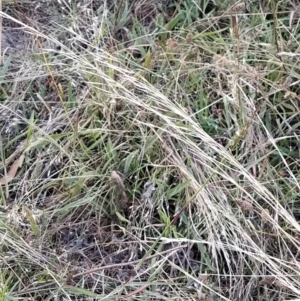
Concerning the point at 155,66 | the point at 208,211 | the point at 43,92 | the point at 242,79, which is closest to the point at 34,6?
the point at 43,92

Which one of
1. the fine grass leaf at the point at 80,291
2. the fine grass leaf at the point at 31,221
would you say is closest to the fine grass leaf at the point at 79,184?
the fine grass leaf at the point at 31,221

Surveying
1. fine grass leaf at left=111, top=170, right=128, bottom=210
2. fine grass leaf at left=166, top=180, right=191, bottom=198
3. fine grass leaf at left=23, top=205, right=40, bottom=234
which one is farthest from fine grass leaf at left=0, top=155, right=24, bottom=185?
fine grass leaf at left=166, top=180, right=191, bottom=198

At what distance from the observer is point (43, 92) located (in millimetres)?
1715

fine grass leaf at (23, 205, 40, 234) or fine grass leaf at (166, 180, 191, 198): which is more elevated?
fine grass leaf at (166, 180, 191, 198)

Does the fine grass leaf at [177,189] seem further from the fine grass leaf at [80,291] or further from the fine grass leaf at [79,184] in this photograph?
the fine grass leaf at [80,291]

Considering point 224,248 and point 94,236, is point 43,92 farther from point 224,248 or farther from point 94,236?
point 224,248

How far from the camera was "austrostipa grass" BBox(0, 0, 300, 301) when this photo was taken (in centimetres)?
146

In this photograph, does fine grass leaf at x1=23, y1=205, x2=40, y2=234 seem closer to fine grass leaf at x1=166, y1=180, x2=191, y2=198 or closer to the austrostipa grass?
the austrostipa grass

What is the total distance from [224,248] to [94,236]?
29 cm

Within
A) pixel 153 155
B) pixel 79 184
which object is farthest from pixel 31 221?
pixel 153 155

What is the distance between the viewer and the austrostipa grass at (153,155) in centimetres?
146

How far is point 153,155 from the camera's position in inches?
62.5

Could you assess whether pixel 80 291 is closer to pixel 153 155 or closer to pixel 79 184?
pixel 79 184

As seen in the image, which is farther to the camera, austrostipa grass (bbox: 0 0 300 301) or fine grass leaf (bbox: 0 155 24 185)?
fine grass leaf (bbox: 0 155 24 185)
